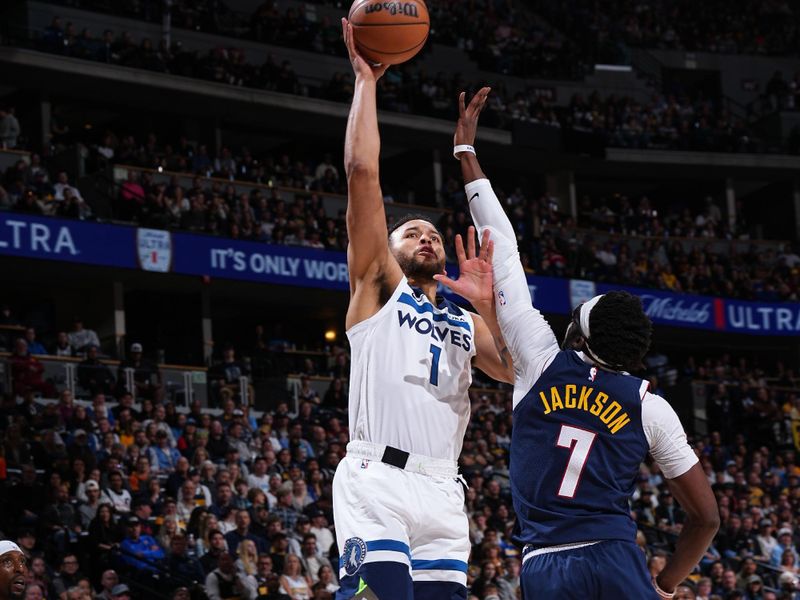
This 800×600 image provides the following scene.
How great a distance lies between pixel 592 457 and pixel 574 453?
0.24 ft

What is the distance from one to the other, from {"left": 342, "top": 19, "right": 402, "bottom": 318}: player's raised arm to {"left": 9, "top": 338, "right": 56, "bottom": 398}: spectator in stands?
13.9 metres

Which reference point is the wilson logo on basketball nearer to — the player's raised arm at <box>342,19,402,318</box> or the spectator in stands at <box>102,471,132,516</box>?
the player's raised arm at <box>342,19,402,318</box>

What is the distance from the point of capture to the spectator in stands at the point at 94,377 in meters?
18.9

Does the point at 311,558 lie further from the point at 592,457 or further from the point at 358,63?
the point at 592,457

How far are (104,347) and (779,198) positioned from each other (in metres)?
22.4

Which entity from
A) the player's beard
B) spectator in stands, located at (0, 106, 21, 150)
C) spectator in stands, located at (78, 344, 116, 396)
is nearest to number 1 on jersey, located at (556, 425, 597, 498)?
the player's beard

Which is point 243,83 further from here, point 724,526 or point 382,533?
point 382,533

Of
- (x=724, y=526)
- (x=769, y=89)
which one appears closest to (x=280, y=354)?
(x=724, y=526)

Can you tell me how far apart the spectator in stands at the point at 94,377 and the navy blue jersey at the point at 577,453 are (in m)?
15.0

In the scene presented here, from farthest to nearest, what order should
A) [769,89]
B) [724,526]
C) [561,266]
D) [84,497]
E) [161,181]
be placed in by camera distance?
[769,89], [561,266], [161,181], [724,526], [84,497]

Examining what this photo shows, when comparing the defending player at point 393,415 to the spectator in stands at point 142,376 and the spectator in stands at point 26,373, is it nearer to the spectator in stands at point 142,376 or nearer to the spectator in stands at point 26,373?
the spectator in stands at point 26,373

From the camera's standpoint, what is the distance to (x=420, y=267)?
5797 mm

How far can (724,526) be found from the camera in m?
20.1

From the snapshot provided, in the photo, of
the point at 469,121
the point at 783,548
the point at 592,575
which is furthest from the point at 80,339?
the point at 592,575
